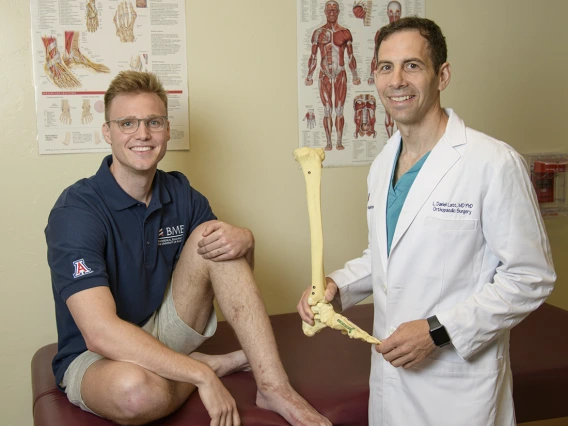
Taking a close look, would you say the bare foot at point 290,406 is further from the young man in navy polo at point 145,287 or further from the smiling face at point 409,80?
the smiling face at point 409,80

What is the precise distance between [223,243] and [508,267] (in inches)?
34.5

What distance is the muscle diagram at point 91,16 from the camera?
2.42 meters

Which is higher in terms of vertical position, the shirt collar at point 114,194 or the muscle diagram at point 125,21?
the muscle diagram at point 125,21

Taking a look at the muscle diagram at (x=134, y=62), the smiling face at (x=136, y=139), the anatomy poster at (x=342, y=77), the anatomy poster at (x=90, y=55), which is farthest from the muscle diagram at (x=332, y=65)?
the smiling face at (x=136, y=139)

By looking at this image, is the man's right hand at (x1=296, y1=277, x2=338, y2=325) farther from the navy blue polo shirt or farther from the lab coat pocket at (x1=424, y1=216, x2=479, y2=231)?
the navy blue polo shirt

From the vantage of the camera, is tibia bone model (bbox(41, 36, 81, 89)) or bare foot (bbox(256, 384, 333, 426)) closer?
bare foot (bbox(256, 384, 333, 426))

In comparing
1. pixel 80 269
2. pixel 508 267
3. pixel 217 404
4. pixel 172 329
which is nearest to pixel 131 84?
pixel 80 269

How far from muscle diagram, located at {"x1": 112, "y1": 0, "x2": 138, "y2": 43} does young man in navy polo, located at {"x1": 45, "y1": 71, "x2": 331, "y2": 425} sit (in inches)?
21.7

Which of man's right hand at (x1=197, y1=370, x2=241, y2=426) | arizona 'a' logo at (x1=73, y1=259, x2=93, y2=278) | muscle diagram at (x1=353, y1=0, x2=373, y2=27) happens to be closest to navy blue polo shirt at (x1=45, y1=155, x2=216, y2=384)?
arizona 'a' logo at (x1=73, y1=259, x2=93, y2=278)

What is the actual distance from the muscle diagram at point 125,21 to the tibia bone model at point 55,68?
0.24 m

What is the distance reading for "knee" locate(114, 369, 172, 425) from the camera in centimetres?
166

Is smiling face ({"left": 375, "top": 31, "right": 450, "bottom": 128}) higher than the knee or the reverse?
higher

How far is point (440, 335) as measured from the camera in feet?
4.74

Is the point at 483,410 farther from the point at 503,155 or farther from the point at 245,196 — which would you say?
the point at 245,196
